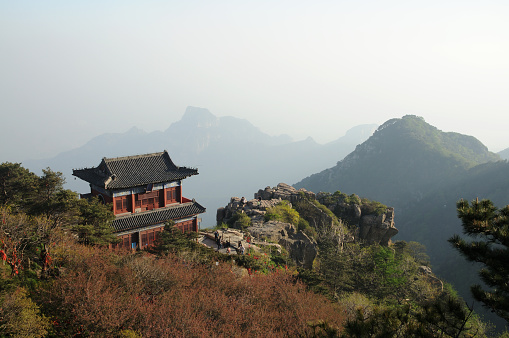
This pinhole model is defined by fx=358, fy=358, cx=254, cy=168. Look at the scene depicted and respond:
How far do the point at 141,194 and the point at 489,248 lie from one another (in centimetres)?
2457

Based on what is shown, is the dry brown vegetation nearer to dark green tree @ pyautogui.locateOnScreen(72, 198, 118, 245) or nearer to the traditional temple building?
dark green tree @ pyautogui.locateOnScreen(72, 198, 118, 245)

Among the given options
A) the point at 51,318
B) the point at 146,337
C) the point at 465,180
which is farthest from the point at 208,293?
the point at 465,180

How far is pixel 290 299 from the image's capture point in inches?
677

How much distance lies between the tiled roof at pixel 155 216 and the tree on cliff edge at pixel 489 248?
74.9 ft

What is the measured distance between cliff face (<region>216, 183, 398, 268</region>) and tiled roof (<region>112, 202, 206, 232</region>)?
676cm

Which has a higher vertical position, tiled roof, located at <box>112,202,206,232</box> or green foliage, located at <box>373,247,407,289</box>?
tiled roof, located at <box>112,202,206,232</box>

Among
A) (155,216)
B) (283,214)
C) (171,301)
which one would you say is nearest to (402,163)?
(283,214)

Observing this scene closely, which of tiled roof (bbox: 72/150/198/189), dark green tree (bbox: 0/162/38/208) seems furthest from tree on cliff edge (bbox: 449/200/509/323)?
dark green tree (bbox: 0/162/38/208)

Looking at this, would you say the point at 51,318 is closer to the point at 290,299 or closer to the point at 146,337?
the point at 146,337

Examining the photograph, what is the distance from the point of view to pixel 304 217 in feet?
149

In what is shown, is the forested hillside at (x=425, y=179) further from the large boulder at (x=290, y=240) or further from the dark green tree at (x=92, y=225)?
the dark green tree at (x=92, y=225)

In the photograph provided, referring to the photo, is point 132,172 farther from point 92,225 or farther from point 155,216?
point 92,225

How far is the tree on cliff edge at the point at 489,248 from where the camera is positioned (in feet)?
34.1

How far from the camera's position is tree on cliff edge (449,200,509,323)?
34.1 ft
